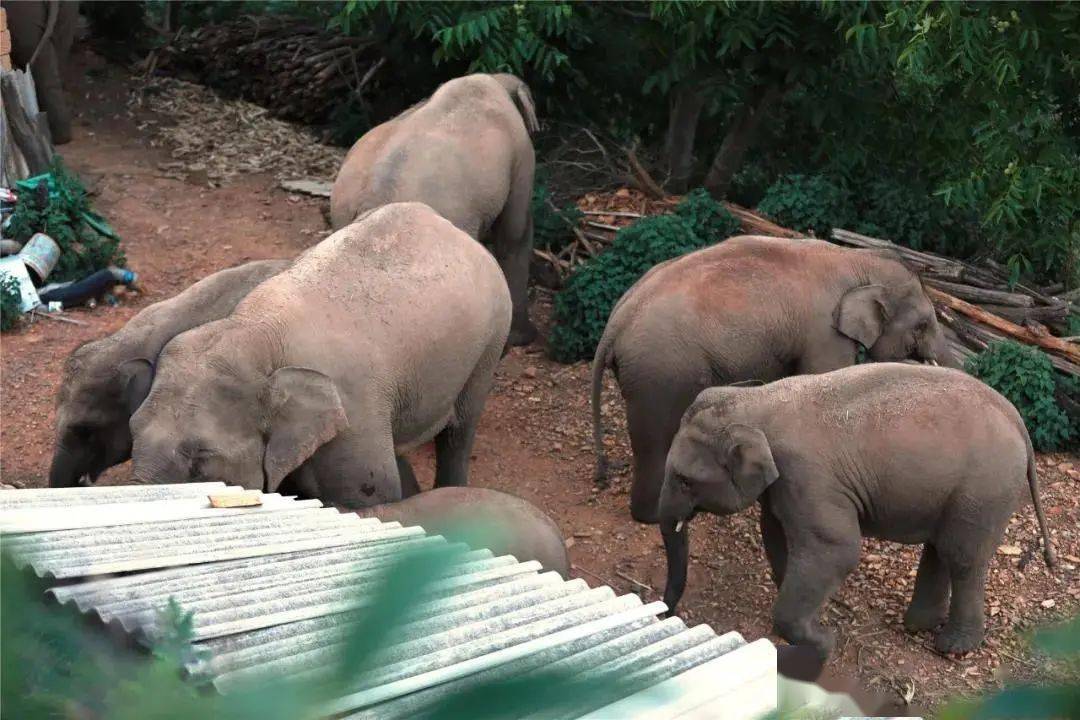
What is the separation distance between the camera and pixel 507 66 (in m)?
10.5

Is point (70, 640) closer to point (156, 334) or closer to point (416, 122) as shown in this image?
point (156, 334)

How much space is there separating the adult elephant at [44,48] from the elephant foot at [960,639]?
910 centimetres

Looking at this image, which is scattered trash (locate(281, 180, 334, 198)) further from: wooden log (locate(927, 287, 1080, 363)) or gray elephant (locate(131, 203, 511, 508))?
wooden log (locate(927, 287, 1080, 363))

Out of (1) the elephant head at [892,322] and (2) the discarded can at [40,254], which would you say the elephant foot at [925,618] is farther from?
(2) the discarded can at [40,254]

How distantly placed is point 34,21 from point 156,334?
6.93m

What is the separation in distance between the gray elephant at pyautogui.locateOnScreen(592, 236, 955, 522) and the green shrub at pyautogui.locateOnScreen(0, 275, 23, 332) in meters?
4.45

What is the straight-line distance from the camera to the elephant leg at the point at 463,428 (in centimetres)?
694

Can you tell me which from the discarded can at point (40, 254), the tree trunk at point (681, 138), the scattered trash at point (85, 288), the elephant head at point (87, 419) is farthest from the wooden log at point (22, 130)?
the elephant head at point (87, 419)

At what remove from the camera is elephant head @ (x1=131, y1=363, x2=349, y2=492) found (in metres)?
Result: 5.14

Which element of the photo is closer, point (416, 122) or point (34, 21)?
point (416, 122)

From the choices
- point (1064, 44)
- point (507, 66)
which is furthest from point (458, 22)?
point (1064, 44)

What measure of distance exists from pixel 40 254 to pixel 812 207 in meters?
5.59

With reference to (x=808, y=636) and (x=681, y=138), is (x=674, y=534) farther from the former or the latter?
(x=681, y=138)

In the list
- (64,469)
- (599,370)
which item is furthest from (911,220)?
(64,469)
